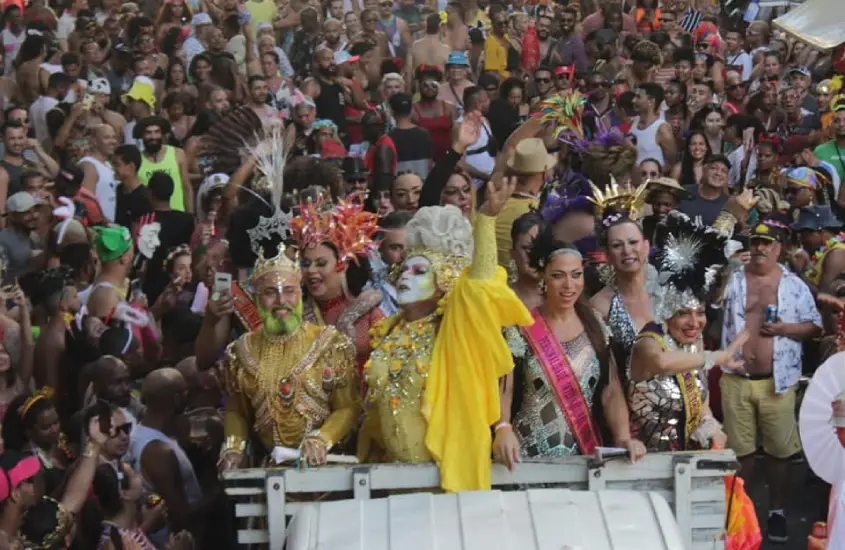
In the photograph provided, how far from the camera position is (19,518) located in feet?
21.7

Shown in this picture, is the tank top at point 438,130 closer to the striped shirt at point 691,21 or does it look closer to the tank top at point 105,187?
the tank top at point 105,187

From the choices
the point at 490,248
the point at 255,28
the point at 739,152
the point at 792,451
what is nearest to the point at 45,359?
the point at 490,248

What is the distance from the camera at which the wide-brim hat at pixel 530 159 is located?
916 cm

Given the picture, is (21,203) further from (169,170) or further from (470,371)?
(470,371)

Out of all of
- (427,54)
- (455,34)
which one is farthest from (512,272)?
(455,34)

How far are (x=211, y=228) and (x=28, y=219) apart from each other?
1271 millimetres

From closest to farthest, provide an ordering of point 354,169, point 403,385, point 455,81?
point 403,385 < point 354,169 < point 455,81

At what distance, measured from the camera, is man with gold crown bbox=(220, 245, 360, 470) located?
6.92 meters

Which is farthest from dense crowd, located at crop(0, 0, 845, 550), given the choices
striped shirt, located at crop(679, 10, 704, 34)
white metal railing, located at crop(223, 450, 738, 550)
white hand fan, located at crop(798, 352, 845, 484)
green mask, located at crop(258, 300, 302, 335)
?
white hand fan, located at crop(798, 352, 845, 484)

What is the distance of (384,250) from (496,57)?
338 inches

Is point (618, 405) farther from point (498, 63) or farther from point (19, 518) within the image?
point (498, 63)

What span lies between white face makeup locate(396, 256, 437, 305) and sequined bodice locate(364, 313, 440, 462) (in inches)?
3.8

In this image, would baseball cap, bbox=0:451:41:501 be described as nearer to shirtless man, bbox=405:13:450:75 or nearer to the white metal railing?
the white metal railing

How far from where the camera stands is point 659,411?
22.6ft
